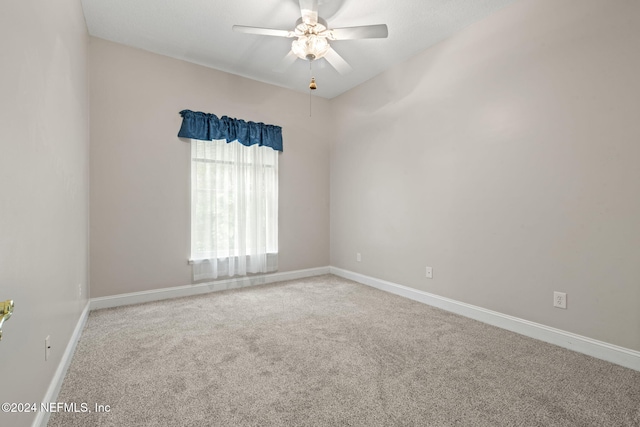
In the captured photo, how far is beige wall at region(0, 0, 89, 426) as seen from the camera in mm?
1111

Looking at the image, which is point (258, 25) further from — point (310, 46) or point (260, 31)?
point (310, 46)

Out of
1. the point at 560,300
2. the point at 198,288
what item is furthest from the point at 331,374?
the point at 198,288

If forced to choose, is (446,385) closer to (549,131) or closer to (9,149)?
(549,131)

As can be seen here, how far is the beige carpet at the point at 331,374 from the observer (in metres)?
1.56

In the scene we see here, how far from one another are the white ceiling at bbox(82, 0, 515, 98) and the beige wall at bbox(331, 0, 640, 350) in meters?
0.28

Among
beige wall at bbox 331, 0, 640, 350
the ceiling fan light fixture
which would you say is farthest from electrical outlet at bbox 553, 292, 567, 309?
the ceiling fan light fixture

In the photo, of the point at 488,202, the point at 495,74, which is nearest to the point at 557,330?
the point at 488,202

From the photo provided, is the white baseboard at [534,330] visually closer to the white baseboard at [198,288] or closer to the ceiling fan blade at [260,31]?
the white baseboard at [198,288]

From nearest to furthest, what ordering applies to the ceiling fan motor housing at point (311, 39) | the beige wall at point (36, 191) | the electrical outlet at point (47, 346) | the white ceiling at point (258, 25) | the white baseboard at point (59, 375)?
the beige wall at point (36, 191) → the white baseboard at point (59, 375) → the electrical outlet at point (47, 346) → the ceiling fan motor housing at point (311, 39) → the white ceiling at point (258, 25)

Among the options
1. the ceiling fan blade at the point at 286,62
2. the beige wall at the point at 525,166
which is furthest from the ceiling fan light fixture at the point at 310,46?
the beige wall at the point at 525,166

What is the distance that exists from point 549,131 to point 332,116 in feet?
10.3

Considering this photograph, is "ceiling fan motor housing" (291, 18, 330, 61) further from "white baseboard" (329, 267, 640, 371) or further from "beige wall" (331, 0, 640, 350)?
"white baseboard" (329, 267, 640, 371)

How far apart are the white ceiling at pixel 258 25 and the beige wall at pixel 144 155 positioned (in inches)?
9.5

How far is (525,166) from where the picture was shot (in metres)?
2.58
